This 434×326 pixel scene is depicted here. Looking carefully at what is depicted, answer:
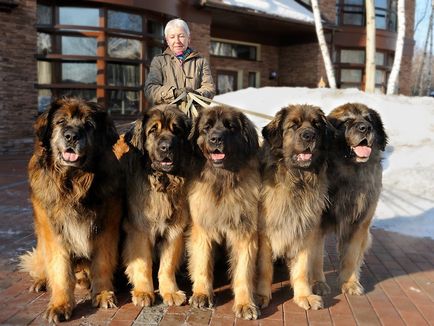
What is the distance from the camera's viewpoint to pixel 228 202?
12.0 feet

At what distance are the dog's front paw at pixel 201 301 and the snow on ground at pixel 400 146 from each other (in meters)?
3.86

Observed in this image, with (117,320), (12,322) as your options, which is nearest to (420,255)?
(117,320)

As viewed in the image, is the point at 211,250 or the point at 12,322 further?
the point at 211,250

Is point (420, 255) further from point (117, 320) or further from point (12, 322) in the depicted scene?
point (12, 322)

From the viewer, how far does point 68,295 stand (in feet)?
11.7

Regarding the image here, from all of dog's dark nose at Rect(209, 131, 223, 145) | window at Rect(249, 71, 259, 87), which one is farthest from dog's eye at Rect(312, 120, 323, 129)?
window at Rect(249, 71, 259, 87)

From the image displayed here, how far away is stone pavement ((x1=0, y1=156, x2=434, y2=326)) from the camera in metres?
3.52

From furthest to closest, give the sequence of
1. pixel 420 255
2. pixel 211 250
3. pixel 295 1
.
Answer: pixel 295 1 → pixel 420 255 → pixel 211 250

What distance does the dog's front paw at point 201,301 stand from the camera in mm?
3717

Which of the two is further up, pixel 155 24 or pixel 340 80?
pixel 155 24

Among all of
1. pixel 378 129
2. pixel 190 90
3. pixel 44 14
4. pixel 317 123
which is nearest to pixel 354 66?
pixel 44 14

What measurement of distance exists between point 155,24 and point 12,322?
12512mm

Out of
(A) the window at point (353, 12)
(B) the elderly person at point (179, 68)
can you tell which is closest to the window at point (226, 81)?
(A) the window at point (353, 12)

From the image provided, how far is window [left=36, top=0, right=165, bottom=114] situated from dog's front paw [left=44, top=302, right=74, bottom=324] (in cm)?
1044
